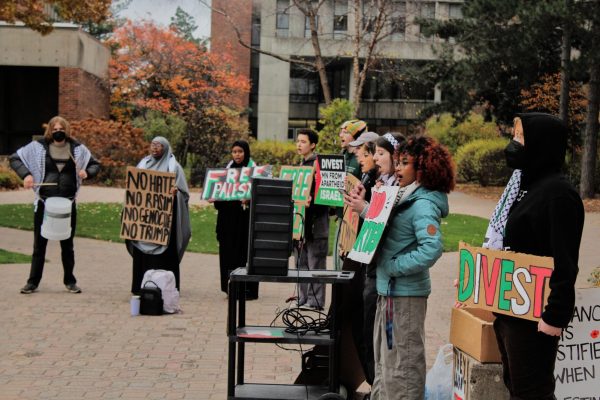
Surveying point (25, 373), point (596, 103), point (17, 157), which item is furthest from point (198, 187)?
point (25, 373)

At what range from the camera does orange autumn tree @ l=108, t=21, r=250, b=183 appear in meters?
40.9

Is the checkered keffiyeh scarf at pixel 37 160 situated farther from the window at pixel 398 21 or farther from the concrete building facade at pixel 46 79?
the concrete building facade at pixel 46 79

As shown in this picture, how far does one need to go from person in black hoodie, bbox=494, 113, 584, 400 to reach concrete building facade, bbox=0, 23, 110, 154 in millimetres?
35277

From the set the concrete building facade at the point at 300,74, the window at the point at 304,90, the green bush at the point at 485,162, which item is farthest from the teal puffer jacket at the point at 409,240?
the window at the point at 304,90

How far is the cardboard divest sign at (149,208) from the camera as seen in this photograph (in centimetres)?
1084

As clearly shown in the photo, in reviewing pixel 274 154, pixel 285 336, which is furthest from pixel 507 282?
pixel 274 154

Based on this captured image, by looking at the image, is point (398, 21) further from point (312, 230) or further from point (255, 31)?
point (255, 31)

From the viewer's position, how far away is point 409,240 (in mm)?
5527

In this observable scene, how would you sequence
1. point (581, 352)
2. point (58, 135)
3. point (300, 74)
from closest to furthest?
point (581, 352)
point (58, 135)
point (300, 74)

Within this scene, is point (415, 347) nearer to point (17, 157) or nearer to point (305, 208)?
point (305, 208)

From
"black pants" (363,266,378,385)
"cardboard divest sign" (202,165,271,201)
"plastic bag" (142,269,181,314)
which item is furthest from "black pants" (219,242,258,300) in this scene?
"black pants" (363,266,378,385)

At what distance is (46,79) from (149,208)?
3598 cm

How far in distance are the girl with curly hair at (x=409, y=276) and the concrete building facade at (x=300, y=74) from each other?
44843 millimetres

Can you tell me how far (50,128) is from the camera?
1109 cm
